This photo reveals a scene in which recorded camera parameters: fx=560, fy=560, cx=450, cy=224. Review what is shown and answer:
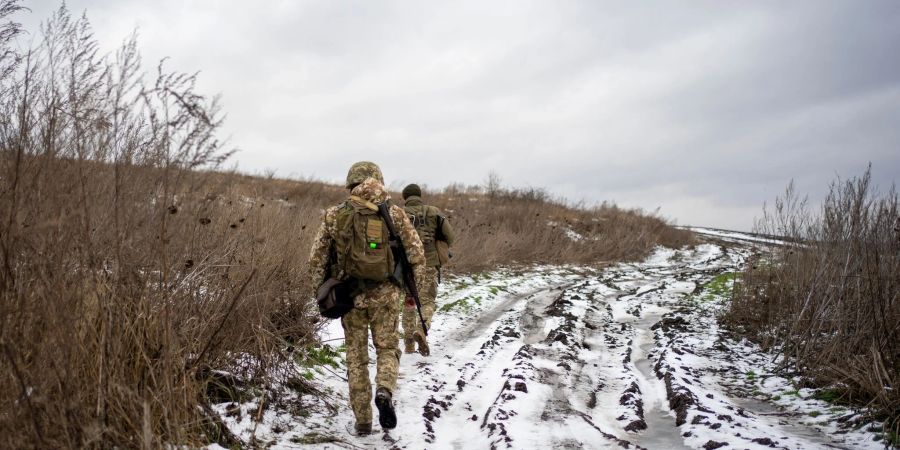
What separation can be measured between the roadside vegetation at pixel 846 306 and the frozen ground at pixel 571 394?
0.98ft

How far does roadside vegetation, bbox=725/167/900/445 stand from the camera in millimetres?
4746

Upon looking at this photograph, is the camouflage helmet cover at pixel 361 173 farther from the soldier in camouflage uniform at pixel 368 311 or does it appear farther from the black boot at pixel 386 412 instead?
the black boot at pixel 386 412

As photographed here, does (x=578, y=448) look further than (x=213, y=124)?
Yes

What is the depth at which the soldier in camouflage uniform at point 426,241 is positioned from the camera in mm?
6566

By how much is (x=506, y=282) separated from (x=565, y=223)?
9.86 m

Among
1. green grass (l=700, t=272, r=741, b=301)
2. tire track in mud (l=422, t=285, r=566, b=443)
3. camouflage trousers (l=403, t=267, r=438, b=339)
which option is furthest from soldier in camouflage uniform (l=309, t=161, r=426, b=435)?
green grass (l=700, t=272, r=741, b=301)

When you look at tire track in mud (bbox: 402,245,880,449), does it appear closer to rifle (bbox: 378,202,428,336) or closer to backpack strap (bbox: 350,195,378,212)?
rifle (bbox: 378,202,428,336)

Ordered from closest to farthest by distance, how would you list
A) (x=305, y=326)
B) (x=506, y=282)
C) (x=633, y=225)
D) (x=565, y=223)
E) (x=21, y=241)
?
(x=21, y=241)
(x=305, y=326)
(x=506, y=282)
(x=565, y=223)
(x=633, y=225)

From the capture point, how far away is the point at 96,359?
2729mm

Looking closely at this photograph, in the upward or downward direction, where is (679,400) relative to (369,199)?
downward

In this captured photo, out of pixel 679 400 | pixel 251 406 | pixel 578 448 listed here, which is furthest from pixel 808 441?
pixel 251 406

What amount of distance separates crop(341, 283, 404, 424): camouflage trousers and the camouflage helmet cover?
2.74 feet

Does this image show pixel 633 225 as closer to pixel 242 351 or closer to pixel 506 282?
pixel 506 282

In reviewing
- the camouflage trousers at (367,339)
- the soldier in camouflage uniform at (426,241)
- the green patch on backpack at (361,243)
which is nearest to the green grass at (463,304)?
the soldier in camouflage uniform at (426,241)
